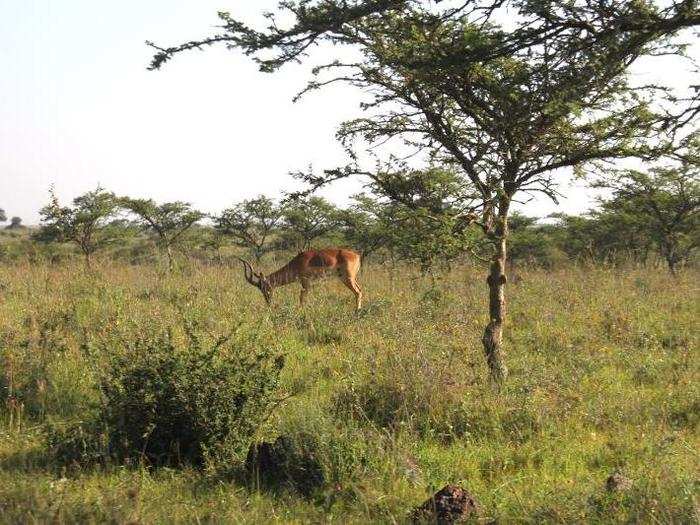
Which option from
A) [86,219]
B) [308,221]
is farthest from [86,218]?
[308,221]

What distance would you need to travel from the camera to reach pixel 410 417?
15.4ft

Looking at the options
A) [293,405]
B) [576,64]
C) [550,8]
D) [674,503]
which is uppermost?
[550,8]

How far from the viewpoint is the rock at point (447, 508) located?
316 centimetres

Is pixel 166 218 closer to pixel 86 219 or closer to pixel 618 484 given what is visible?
pixel 86 219

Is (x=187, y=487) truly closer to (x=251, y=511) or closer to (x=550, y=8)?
(x=251, y=511)

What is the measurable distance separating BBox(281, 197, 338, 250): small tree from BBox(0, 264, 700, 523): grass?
1365 centimetres

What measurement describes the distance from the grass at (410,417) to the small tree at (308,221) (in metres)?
13.7

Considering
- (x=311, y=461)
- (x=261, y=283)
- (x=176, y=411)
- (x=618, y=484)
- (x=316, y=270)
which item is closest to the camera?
(x=618, y=484)

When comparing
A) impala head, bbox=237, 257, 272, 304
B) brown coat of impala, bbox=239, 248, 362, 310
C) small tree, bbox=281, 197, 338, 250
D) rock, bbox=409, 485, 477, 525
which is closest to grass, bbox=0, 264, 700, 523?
rock, bbox=409, 485, 477, 525

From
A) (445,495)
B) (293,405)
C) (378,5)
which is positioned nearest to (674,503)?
(445,495)

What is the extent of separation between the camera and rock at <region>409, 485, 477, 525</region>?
3160mm

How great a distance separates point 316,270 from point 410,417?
8093mm

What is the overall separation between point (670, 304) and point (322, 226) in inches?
606

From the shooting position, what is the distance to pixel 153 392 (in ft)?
14.1
